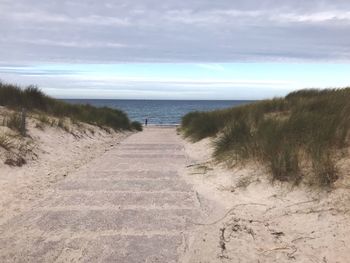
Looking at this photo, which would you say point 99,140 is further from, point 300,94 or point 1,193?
point 1,193

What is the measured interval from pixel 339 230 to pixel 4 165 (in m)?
6.64

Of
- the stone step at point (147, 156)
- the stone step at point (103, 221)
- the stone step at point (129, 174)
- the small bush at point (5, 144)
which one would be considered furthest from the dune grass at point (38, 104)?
the stone step at point (103, 221)

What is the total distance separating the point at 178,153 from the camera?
1409 centimetres

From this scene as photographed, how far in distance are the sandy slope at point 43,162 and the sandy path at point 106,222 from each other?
0.34 m

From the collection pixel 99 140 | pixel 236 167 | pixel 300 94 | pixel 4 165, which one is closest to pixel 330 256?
pixel 236 167

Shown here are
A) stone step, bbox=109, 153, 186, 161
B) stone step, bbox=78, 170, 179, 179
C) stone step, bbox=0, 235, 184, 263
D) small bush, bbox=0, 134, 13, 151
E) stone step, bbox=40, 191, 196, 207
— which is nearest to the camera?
stone step, bbox=0, 235, 184, 263

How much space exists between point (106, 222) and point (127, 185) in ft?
8.08

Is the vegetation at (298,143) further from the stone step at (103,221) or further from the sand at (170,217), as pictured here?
the stone step at (103,221)

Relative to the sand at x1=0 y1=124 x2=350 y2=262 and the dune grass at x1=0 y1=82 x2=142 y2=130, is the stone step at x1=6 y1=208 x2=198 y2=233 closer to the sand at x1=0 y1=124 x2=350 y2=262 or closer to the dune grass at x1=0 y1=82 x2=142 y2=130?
the sand at x1=0 y1=124 x2=350 y2=262

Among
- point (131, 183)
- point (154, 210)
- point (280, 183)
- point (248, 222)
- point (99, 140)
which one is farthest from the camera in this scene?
point (99, 140)

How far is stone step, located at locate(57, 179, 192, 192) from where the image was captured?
840 centimetres

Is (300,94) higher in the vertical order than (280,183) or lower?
higher

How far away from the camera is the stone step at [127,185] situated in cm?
840

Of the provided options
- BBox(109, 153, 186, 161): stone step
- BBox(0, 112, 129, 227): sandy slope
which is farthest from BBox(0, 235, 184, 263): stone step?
BBox(109, 153, 186, 161): stone step
